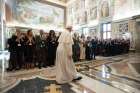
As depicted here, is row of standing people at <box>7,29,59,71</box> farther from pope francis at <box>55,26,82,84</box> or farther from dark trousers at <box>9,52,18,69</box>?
pope francis at <box>55,26,82,84</box>

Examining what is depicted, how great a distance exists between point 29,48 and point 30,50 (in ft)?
0.40

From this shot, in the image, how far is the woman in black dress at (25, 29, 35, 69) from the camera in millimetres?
7234

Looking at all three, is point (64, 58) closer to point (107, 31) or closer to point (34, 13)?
point (107, 31)

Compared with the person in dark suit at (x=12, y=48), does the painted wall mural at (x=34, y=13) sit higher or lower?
higher

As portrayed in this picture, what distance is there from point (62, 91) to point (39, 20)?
13.5 m

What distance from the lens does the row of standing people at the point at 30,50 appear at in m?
6.98

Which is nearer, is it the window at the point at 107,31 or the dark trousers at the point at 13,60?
the dark trousers at the point at 13,60

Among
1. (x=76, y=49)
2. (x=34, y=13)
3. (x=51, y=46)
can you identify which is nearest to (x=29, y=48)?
(x=51, y=46)

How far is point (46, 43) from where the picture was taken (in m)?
7.77

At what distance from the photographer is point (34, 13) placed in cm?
1725

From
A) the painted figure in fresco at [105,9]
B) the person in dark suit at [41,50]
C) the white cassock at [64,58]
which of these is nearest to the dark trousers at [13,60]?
the person in dark suit at [41,50]

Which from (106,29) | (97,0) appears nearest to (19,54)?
(106,29)

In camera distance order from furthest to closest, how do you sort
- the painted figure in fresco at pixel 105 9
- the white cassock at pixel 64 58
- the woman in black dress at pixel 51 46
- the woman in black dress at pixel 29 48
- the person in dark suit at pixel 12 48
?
the painted figure in fresco at pixel 105 9
the woman in black dress at pixel 51 46
the woman in black dress at pixel 29 48
the person in dark suit at pixel 12 48
the white cassock at pixel 64 58

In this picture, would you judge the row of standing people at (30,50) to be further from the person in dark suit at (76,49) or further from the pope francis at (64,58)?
the pope francis at (64,58)
